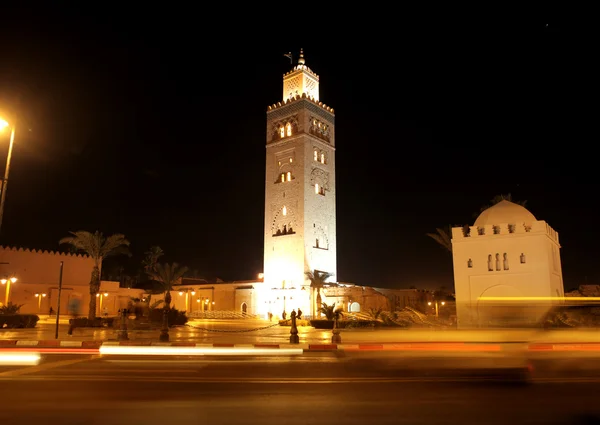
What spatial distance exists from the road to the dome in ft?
48.0

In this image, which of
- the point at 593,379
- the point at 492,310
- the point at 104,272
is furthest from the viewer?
the point at 104,272

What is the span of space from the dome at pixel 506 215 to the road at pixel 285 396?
1463 centimetres

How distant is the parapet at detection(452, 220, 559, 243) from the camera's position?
20.9 meters

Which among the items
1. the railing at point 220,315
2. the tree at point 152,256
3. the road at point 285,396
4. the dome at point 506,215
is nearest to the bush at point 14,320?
the road at point 285,396

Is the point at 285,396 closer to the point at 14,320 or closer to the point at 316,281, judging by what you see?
the point at 14,320

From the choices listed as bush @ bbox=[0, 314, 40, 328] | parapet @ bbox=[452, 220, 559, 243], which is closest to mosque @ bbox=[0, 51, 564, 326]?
bush @ bbox=[0, 314, 40, 328]

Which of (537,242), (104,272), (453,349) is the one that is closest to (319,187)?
(537,242)

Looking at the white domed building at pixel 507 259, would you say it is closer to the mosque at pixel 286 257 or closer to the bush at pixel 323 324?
the bush at pixel 323 324

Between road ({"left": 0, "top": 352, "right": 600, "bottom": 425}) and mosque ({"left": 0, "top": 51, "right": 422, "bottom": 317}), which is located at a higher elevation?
mosque ({"left": 0, "top": 51, "right": 422, "bottom": 317})

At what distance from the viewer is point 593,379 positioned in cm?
784

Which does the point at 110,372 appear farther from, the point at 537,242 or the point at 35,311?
the point at 35,311

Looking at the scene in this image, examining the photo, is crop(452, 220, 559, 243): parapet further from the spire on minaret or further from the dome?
the spire on minaret

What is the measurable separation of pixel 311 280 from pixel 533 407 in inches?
1419

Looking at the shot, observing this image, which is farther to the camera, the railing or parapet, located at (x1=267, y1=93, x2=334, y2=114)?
parapet, located at (x1=267, y1=93, x2=334, y2=114)
